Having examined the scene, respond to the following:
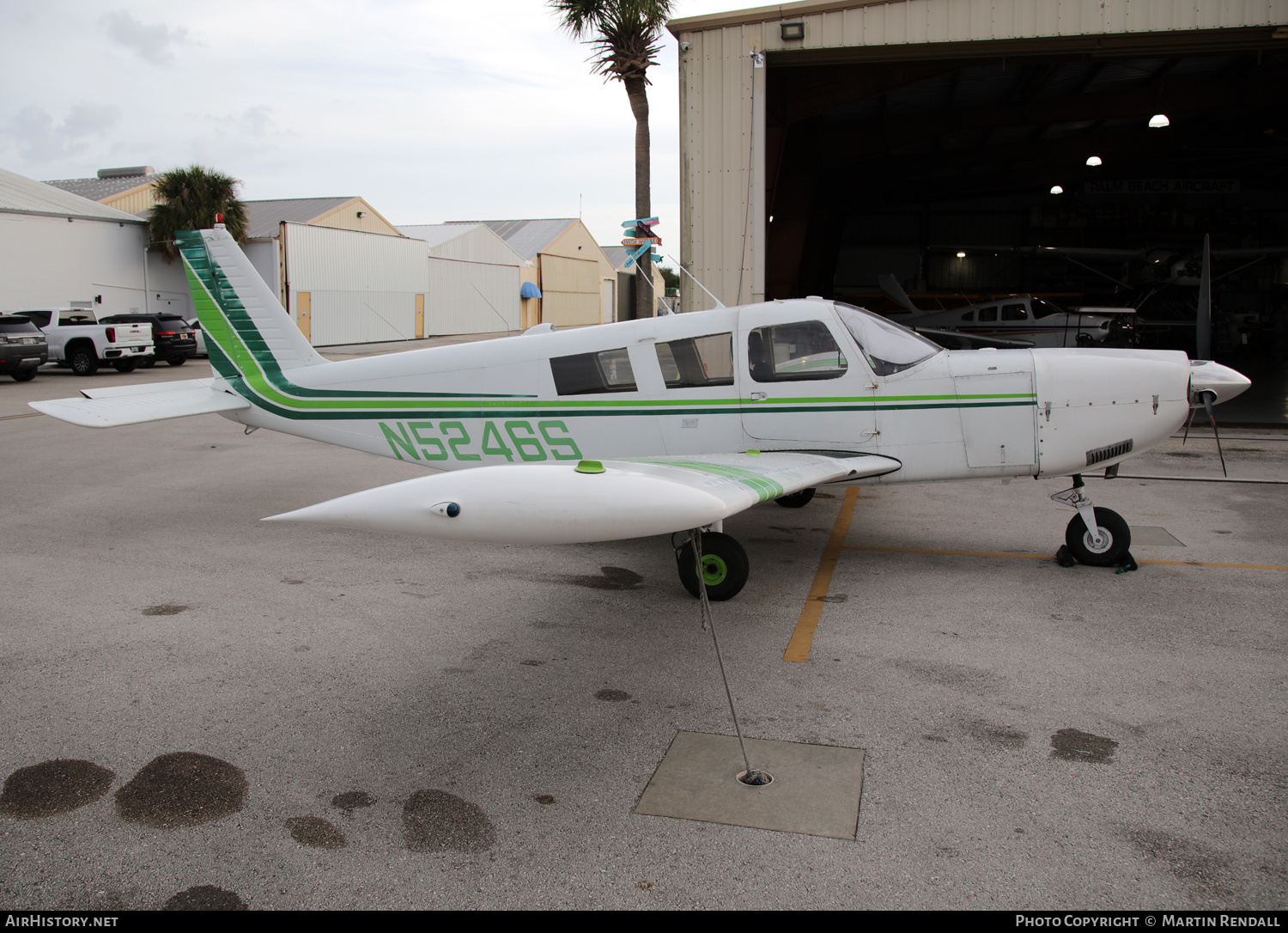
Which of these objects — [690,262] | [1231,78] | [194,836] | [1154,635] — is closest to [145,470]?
[690,262]

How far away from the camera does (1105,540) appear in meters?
6.27

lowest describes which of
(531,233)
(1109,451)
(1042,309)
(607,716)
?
(607,716)

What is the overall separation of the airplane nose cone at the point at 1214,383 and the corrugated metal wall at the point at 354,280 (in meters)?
31.1

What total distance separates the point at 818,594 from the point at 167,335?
25564mm

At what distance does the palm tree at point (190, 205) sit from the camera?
35.0 meters

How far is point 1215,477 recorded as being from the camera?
9508mm

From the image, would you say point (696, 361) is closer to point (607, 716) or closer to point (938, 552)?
point (938, 552)

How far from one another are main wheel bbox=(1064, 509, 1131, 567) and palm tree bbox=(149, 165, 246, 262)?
3583 cm

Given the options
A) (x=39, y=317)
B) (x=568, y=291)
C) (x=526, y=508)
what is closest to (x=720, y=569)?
(x=526, y=508)

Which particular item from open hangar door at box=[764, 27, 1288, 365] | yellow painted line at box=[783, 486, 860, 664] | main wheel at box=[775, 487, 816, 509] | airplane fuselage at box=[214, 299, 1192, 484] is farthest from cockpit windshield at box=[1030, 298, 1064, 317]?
airplane fuselage at box=[214, 299, 1192, 484]

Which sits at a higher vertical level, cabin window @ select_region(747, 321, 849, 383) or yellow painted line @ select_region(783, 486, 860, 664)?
cabin window @ select_region(747, 321, 849, 383)

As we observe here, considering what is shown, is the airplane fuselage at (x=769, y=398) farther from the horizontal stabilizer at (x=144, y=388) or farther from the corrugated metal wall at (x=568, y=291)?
the corrugated metal wall at (x=568, y=291)

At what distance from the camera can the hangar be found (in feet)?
37.3

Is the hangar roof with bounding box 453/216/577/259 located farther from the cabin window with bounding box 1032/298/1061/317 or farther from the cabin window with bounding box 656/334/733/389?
the cabin window with bounding box 656/334/733/389
